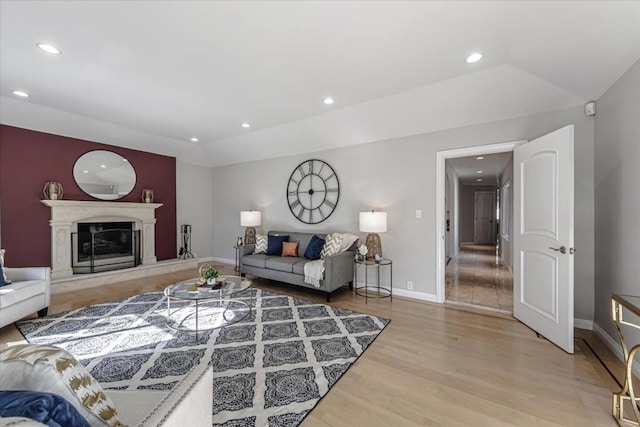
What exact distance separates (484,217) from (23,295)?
1224 centimetres

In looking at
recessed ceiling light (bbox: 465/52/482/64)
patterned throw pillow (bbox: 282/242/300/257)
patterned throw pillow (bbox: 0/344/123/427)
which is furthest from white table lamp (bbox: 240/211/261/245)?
patterned throw pillow (bbox: 0/344/123/427)

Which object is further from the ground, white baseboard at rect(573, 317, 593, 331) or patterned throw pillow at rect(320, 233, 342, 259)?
patterned throw pillow at rect(320, 233, 342, 259)

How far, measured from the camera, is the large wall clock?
455 cm

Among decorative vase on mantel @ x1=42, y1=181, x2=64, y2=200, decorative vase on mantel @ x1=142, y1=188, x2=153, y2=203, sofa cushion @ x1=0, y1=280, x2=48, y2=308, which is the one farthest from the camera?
decorative vase on mantel @ x1=142, y1=188, x2=153, y2=203

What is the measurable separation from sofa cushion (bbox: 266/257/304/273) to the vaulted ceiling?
2.12 m

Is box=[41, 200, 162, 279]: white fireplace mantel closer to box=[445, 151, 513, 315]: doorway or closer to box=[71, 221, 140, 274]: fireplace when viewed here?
box=[71, 221, 140, 274]: fireplace

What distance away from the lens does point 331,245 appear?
3.96 m

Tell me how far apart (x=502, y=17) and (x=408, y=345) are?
273 centimetres

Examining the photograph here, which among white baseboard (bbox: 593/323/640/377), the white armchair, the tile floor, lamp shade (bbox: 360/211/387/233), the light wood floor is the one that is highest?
lamp shade (bbox: 360/211/387/233)

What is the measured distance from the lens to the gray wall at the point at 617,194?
79.8 inches

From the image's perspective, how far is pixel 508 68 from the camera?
255 centimetres

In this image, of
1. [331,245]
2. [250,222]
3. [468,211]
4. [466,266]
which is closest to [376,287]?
[331,245]

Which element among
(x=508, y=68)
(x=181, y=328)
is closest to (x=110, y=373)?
(x=181, y=328)

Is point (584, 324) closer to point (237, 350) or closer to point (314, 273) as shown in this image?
point (314, 273)
